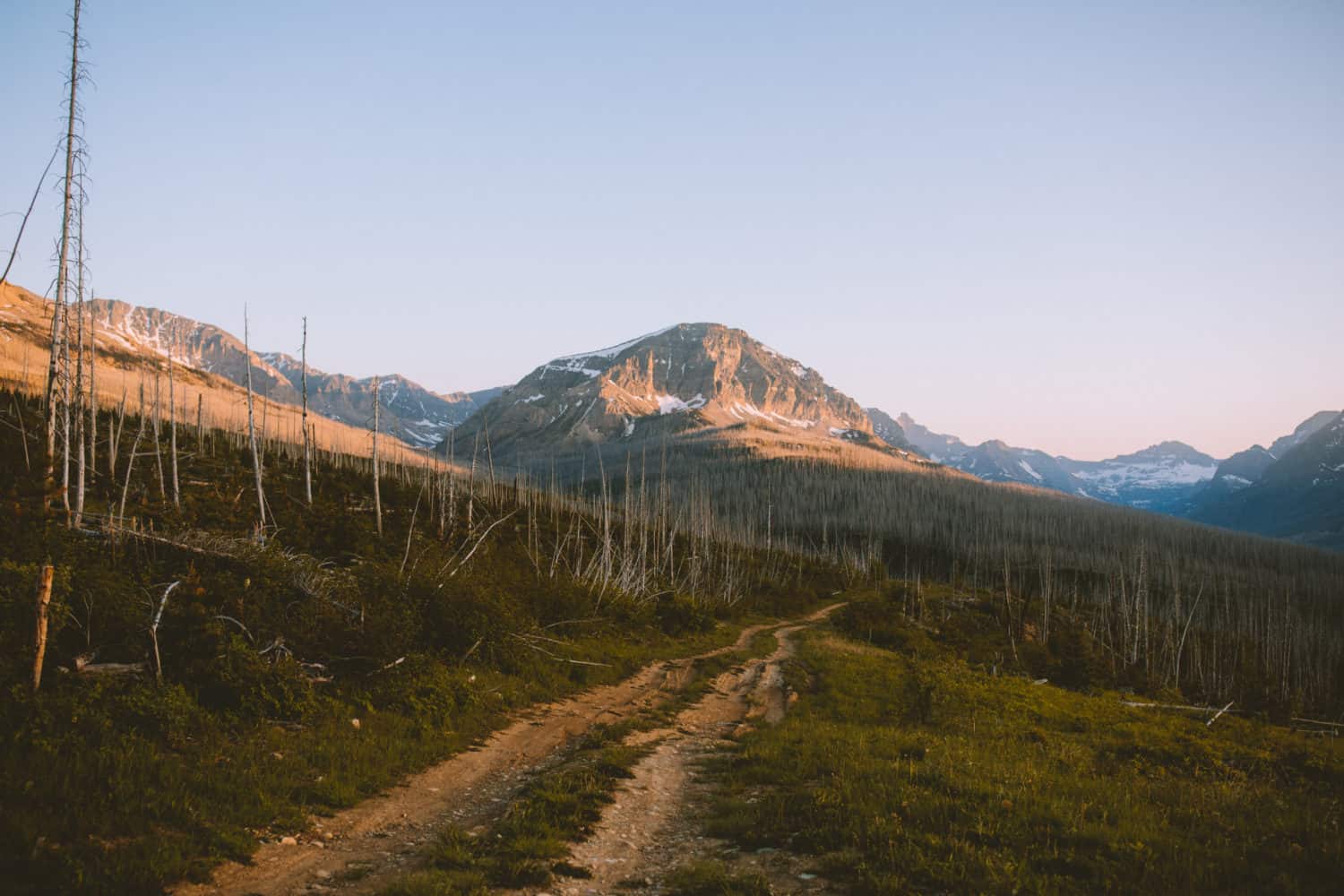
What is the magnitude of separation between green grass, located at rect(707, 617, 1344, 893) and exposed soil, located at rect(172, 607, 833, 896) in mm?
3338

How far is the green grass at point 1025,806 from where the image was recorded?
24.2 feet

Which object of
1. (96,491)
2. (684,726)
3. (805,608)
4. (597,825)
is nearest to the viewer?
(597,825)

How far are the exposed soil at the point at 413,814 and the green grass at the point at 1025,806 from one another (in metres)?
3.34

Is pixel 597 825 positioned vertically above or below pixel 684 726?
above

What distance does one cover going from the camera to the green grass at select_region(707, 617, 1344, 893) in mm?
7375

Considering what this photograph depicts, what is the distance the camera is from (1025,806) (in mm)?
9266

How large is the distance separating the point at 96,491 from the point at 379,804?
30.9m

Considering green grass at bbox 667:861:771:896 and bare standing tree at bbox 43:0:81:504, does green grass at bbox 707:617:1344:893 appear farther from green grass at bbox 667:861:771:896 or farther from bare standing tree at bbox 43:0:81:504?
bare standing tree at bbox 43:0:81:504

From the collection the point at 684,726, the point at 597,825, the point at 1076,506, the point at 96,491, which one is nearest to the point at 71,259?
the point at 597,825

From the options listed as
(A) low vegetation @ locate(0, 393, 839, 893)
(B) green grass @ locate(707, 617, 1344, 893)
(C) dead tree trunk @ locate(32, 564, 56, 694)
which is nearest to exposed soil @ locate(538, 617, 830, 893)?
(B) green grass @ locate(707, 617, 1344, 893)

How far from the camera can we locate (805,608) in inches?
2297

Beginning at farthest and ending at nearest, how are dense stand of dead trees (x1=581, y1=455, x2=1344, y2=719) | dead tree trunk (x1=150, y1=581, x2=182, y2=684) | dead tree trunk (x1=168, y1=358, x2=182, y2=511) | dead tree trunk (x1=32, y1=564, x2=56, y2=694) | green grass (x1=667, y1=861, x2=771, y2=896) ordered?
1. dense stand of dead trees (x1=581, y1=455, x2=1344, y2=719)
2. dead tree trunk (x1=168, y1=358, x2=182, y2=511)
3. dead tree trunk (x1=150, y1=581, x2=182, y2=684)
4. dead tree trunk (x1=32, y1=564, x2=56, y2=694)
5. green grass (x1=667, y1=861, x2=771, y2=896)

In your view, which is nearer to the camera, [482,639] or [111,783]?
[111,783]

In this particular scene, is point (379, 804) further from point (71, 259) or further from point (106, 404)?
point (106, 404)
